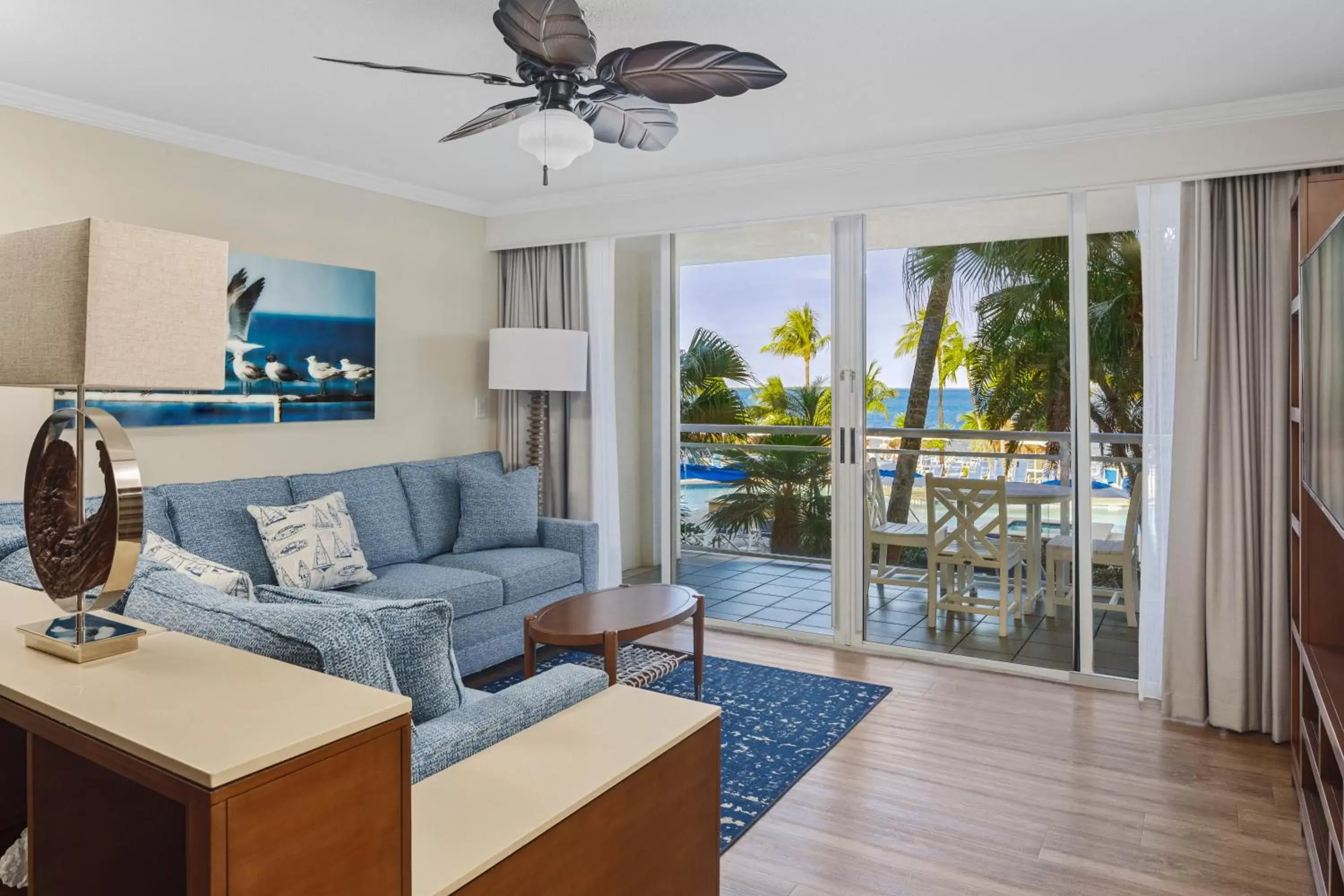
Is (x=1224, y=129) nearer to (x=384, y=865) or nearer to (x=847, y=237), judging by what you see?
(x=847, y=237)

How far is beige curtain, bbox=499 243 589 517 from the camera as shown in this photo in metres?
5.10

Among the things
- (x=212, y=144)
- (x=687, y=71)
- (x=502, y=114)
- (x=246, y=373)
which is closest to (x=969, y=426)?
(x=687, y=71)

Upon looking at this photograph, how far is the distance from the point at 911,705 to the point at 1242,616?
4.32 ft

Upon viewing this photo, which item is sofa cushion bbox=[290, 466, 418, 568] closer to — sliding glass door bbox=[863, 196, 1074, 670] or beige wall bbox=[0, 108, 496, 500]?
beige wall bbox=[0, 108, 496, 500]

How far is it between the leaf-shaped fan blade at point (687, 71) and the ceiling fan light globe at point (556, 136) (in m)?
0.16

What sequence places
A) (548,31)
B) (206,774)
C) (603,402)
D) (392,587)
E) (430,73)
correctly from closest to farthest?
(206,774)
(548,31)
(430,73)
(392,587)
(603,402)

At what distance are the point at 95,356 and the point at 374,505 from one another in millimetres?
3100

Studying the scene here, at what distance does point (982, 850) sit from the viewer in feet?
8.16

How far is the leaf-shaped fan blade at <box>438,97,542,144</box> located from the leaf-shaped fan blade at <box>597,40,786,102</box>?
297mm

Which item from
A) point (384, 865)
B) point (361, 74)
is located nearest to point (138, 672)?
point (384, 865)

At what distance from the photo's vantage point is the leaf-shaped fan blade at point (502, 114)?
8.63ft

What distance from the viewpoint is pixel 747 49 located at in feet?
9.43

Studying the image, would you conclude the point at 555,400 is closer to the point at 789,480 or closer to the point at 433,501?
the point at 433,501

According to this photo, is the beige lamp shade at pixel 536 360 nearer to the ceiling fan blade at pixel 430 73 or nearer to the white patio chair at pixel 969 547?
the white patio chair at pixel 969 547
